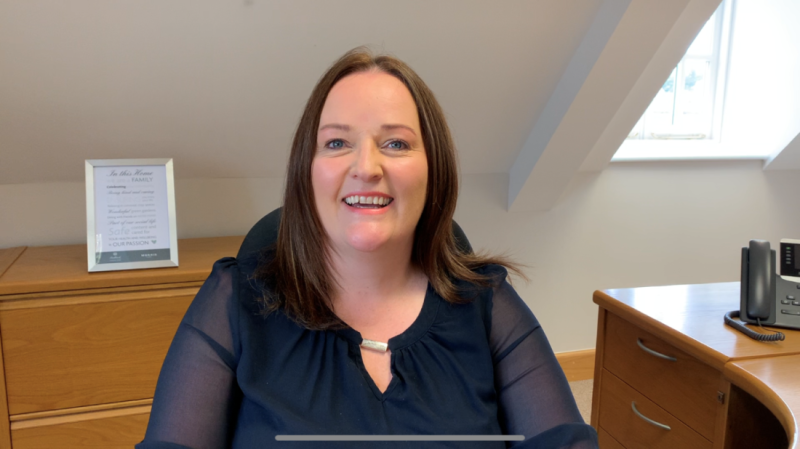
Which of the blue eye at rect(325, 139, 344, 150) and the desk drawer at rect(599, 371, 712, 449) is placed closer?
the blue eye at rect(325, 139, 344, 150)

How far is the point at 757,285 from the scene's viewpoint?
157cm

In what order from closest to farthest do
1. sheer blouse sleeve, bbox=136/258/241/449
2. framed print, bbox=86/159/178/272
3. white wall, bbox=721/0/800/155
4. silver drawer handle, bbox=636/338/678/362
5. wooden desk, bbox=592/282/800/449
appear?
sheer blouse sleeve, bbox=136/258/241/449 → wooden desk, bbox=592/282/800/449 → silver drawer handle, bbox=636/338/678/362 → framed print, bbox=86/159/178/272 → white wall, bbox=721/0/800/155

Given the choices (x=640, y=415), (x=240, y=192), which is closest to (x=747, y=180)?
(x=640, y=415)

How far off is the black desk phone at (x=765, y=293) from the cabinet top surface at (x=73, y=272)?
157 cm

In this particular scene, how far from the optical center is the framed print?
5.97 ft

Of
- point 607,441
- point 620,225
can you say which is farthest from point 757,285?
point 620,225

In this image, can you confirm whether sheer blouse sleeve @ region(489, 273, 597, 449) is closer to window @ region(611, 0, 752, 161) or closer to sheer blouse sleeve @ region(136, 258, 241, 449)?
sheer blouse sleeve @ region(136, 258, 241, 449)

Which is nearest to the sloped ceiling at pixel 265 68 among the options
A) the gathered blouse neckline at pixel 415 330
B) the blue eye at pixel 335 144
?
the blue eye at pixel 335 144

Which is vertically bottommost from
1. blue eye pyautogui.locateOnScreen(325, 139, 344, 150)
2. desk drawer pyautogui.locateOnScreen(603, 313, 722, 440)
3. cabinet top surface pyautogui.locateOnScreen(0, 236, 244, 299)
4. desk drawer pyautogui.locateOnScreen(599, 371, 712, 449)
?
desk drawer pyautogui.locateOnScreen(599, 371, 712, 449)

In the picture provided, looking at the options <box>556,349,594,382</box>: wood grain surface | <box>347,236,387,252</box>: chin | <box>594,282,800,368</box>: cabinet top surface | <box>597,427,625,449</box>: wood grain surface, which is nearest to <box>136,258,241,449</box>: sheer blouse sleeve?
<box>347,236,387,252</box>: chin

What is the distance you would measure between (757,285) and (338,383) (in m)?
1.19

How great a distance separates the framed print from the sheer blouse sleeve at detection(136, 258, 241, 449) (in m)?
0.84

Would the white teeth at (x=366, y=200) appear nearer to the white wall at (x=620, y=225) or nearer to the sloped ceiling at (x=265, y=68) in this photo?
the sloped ceiling at (x=265, y=68)

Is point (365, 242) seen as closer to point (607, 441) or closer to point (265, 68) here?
point (265, 68)
